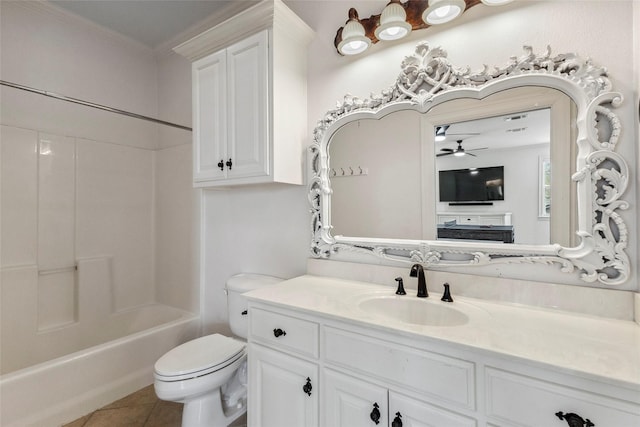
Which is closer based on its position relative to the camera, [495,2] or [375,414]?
[375,414]

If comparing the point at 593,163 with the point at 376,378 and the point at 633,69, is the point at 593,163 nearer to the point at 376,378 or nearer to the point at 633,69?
the point at 633,69

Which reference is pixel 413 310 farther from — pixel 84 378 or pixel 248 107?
pixel 84 378

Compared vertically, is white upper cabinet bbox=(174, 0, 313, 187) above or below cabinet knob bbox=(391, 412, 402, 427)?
above

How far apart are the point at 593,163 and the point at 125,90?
3.22 m

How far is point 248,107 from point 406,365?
4.64ft

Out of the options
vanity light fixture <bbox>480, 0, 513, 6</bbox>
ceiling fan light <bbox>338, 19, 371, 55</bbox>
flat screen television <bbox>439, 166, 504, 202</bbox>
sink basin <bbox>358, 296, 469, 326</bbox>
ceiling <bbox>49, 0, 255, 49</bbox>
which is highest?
ceiling <bbox>49, 0, 255, 49</bbox>

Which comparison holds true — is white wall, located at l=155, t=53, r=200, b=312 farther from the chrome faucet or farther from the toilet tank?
the chrome faucet

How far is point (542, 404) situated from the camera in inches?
29.2

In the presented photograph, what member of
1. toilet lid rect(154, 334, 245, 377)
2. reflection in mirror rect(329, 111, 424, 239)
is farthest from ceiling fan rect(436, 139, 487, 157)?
toilet lid rect(154, 334, 245, 377)

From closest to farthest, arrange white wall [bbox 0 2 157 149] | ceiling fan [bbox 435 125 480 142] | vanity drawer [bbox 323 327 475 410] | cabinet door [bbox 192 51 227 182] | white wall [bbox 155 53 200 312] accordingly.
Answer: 1. vanity drawer [bbox 323 327 475 410]
2. ceiling fan [bbox 435 125 480 142]
3. cabinet door [bbox 192 51 227 182]
4. white wall [bbox 0 2 157 149]
5. white wall [bbox 155 53 200 312]

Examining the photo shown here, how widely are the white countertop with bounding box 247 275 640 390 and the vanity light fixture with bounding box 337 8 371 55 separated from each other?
1.24 m

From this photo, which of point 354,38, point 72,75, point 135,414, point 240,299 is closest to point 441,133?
point 354,38

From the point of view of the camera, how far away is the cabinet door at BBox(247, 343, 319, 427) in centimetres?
113

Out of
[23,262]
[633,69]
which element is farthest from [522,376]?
[23,262]
